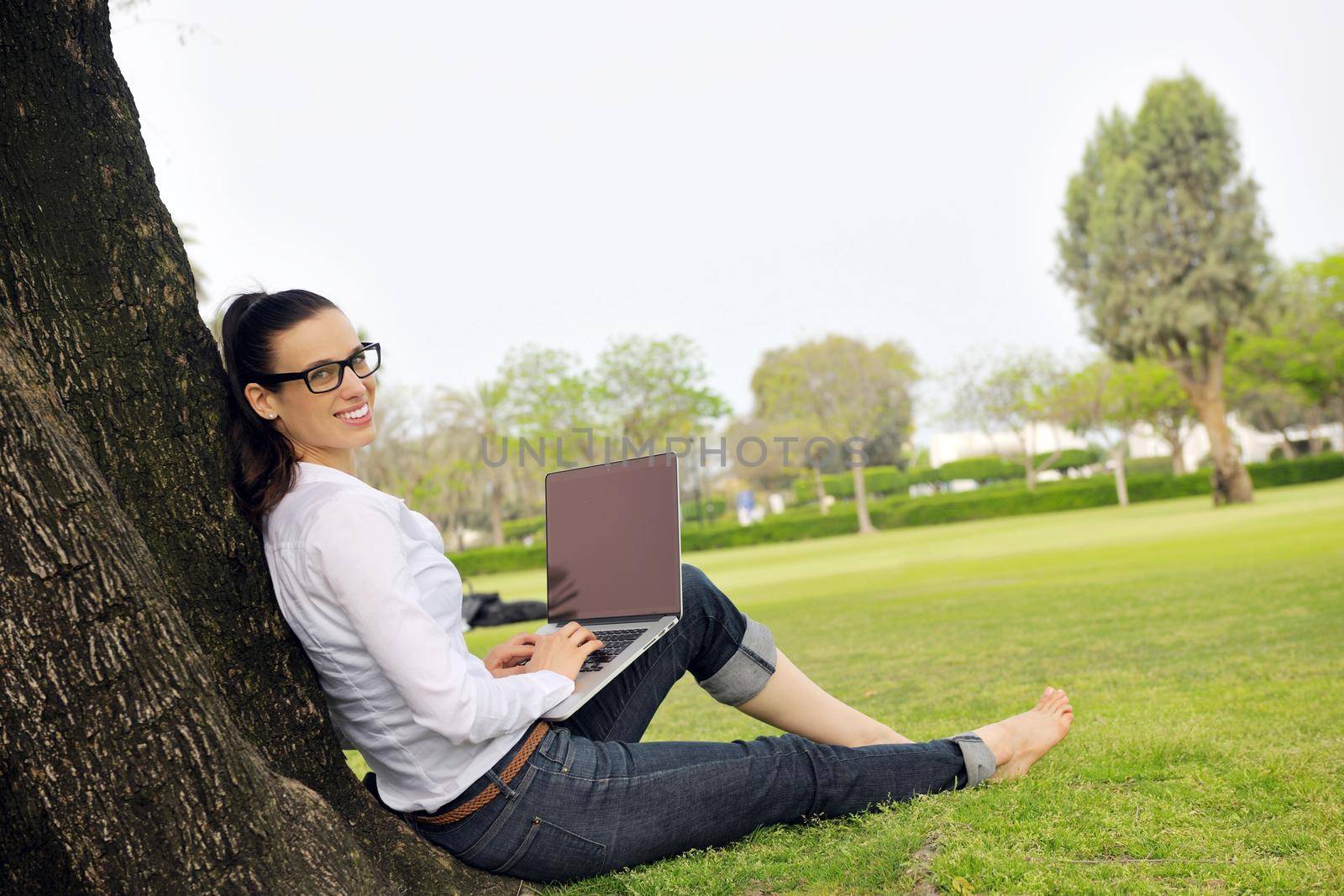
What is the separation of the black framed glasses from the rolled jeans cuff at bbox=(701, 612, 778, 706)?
1.22m

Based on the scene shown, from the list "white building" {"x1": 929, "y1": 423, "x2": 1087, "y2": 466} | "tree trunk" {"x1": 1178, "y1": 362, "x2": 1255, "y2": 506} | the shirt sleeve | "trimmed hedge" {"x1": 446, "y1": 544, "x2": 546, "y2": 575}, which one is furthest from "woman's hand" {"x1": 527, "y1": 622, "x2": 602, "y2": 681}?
"white building" {"x1": 929, "y1": 423, "x2": 1087, "y2": 466}

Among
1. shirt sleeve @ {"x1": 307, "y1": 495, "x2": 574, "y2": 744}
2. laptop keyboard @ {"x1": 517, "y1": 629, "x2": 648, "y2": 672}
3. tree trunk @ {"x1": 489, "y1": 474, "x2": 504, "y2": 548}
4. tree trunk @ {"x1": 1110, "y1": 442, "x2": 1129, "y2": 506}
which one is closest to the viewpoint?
shirt sleeve @ {"x1": 307, "y1": 495, "x2": 574, "y2": 744}

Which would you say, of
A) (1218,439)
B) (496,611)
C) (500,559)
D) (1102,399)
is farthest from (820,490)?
(496,611)

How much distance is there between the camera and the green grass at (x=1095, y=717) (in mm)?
2471

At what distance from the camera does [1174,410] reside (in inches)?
1845

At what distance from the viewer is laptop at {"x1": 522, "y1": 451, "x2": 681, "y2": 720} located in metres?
2.82

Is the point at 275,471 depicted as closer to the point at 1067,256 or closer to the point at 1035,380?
the point at 1067,256

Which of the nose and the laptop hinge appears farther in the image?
the laptop hinge

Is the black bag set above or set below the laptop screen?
below

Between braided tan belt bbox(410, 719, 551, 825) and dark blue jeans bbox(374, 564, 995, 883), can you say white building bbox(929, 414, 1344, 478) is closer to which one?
dark blue jeans bbox(374, 564, 995, 883)

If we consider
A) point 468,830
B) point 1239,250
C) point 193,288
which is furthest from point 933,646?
point 1239,250

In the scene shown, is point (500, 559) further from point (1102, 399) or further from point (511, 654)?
point (511, 654)

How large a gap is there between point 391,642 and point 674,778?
0.76 m

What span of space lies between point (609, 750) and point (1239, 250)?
3346 centimetres
